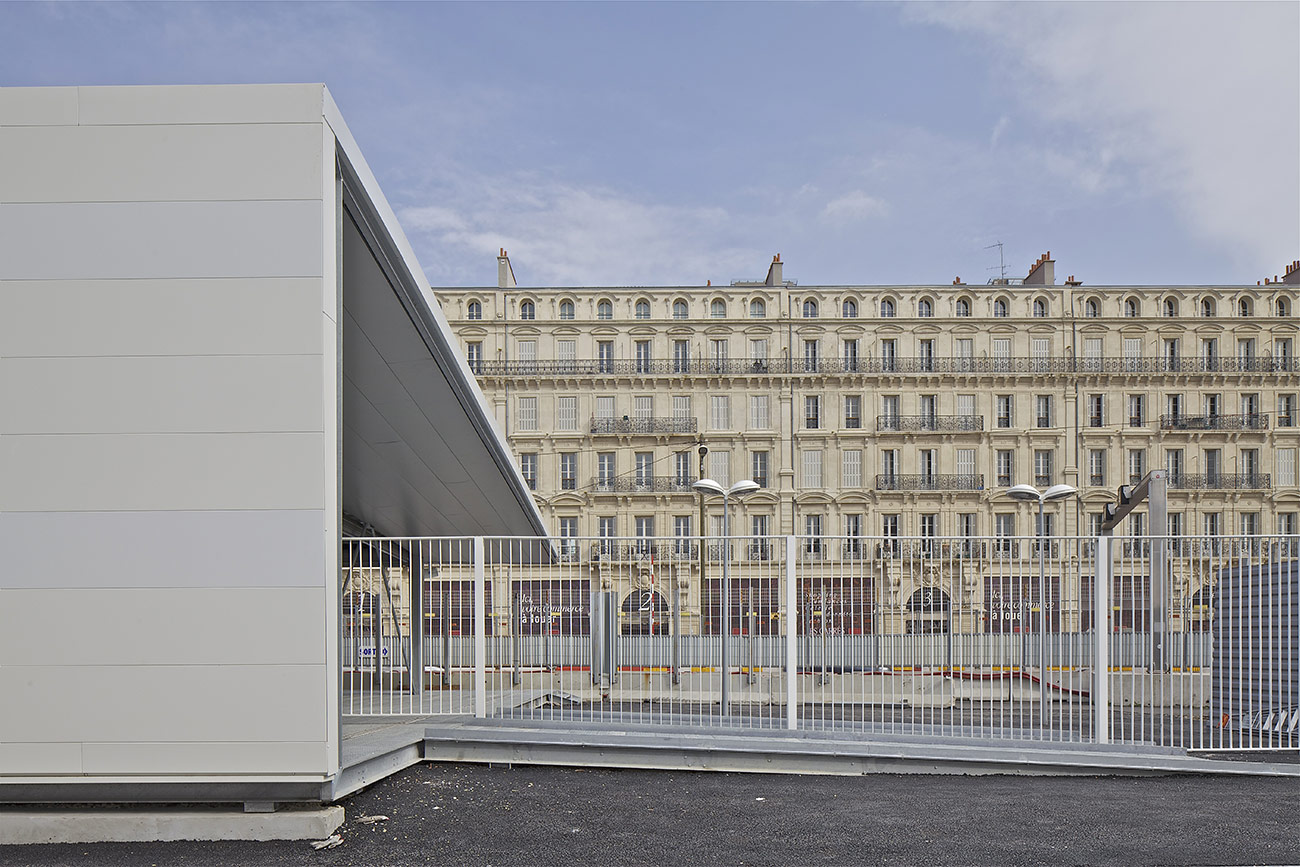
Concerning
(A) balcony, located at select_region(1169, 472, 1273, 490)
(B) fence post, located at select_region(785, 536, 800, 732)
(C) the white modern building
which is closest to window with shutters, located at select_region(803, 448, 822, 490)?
(A) balcony, located at select_region(1169, 472, 1273, 490)

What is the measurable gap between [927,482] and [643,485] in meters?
13.6

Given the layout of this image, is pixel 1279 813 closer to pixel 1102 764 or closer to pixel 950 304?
pixel 1102 764

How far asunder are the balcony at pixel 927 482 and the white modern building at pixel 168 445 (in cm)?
4604

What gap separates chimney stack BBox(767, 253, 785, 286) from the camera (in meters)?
53.6

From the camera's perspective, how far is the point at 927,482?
52031 mm

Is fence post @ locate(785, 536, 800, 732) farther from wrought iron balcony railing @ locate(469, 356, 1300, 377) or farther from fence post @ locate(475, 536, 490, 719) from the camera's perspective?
wrought iron balcony railing @ locate(469, 356, 1300, 377)

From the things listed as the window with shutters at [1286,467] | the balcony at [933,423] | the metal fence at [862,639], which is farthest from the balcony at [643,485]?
the metal fence at [862,639]

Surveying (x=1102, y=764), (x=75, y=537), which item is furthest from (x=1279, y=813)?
(x=75, y=537)

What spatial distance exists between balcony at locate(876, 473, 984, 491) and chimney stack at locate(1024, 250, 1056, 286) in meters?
10.6

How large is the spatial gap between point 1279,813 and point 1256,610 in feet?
21.0

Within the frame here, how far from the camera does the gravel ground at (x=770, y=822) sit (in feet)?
23.9

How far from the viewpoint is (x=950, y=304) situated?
2109 inches

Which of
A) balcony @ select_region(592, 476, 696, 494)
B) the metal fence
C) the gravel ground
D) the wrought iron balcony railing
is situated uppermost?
the wrought iron balcony railing

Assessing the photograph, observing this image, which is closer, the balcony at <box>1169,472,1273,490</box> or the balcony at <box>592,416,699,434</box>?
the balcony at <box>592,416,699,434</box>
